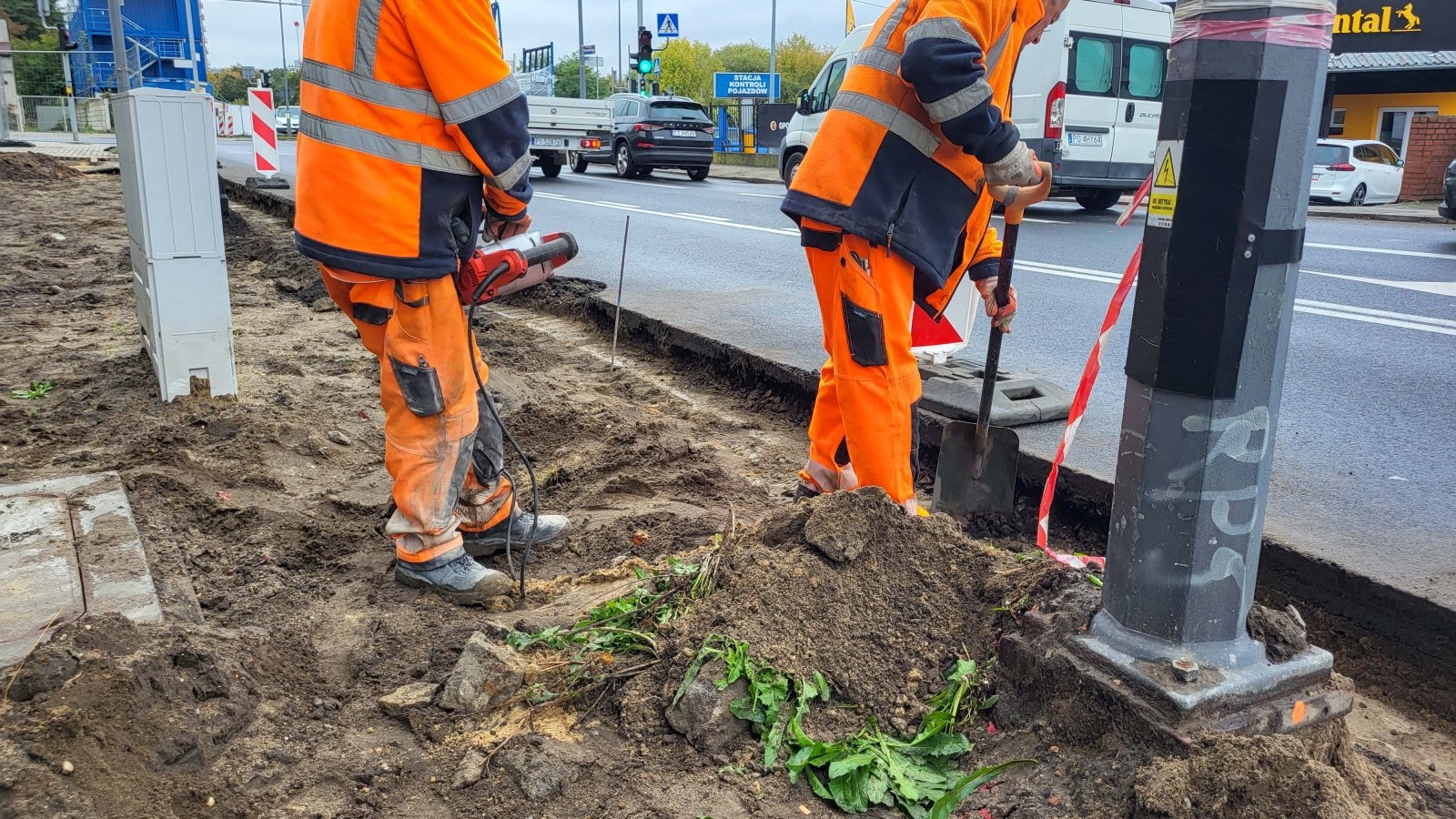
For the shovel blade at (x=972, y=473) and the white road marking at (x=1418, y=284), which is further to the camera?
the white road marking at (x=1418, y=284)

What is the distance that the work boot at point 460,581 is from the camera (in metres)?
3.28

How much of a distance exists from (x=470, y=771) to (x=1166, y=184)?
72.7 inches

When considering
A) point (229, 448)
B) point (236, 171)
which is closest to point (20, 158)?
point (236, 171)

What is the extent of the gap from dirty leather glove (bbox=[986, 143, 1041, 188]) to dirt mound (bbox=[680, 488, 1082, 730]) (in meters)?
1.02

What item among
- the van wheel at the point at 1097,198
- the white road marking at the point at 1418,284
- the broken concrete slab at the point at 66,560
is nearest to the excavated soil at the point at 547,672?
the broken concrete slab at the point at 66,560

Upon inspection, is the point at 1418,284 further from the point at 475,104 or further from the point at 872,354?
the point at 475,104

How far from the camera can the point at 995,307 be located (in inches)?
142

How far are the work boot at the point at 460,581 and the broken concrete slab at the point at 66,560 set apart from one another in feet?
2.42

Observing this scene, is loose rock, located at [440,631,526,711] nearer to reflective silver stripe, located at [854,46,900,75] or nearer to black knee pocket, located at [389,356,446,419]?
black knee pocket, located at [389,356,446,419]

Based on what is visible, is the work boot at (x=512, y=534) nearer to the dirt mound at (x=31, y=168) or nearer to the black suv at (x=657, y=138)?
the dirt mound at (x=31, y=168)

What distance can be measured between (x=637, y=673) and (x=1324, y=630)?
199 centimetres

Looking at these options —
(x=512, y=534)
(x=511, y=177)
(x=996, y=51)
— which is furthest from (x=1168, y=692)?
(x=512, y=534)

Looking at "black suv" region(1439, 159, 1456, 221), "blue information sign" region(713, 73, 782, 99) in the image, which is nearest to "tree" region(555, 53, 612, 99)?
"blue information sign" region(713, 73, 782, 99)

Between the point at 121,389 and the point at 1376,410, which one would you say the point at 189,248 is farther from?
the point at 1376,410
